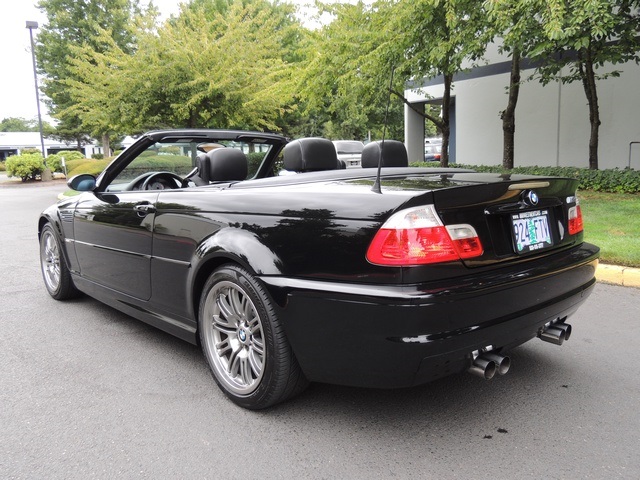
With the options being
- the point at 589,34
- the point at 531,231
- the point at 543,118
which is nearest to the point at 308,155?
the point at 531,231

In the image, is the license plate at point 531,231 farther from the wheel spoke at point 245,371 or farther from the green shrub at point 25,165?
the green shrub at point 25,165

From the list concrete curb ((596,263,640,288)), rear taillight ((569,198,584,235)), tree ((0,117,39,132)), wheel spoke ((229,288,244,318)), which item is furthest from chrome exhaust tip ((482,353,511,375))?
tree ((0,117,39,132))

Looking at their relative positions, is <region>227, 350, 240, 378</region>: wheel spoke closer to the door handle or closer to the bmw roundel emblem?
the door handle

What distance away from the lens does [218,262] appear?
9.32 ft

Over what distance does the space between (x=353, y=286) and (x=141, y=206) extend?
1.87 m

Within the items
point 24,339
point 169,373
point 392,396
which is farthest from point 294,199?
point 24,339

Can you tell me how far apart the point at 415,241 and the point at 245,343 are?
1.16 meters

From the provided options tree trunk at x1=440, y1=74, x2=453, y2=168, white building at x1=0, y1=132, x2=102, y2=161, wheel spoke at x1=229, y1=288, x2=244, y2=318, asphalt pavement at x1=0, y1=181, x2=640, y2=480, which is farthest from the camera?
white building at x1=0, y1=132, x2=102, y2=161

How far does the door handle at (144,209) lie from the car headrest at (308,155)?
92cm

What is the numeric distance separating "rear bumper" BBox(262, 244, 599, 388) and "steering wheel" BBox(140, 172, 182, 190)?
2.09 m

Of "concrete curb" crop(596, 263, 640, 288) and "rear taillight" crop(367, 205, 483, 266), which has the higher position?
"rear taillight" crop(367, 205, 483, 266)

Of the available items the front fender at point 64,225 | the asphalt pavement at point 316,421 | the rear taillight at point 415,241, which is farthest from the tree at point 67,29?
the rear taillight at point 415,241

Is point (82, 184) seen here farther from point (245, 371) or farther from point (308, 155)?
point (245, 371)

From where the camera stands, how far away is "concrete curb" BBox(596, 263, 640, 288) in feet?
16.6
